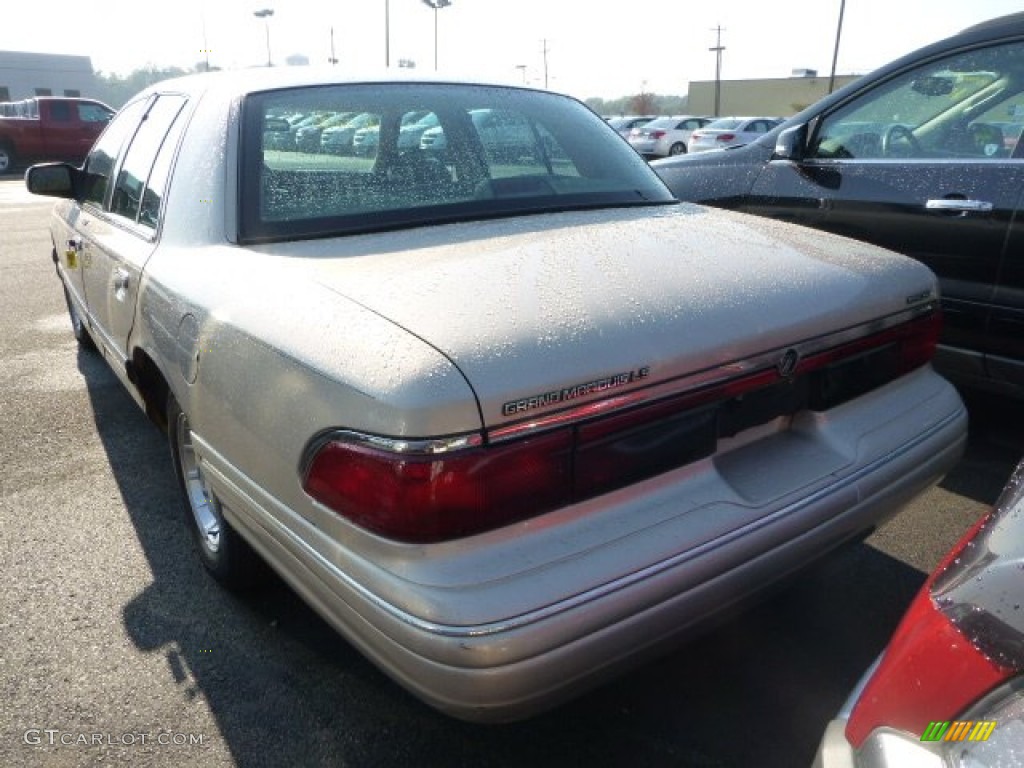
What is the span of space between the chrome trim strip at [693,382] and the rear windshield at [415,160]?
0.96 meters

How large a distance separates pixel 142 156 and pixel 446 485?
2273 millimetres

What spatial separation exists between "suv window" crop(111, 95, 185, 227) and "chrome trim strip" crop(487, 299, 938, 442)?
1765 millimetres

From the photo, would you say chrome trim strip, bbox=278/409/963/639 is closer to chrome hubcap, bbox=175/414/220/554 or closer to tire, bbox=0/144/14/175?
chrome hubcap, bbox=175/414/220/554

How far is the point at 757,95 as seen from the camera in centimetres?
6169

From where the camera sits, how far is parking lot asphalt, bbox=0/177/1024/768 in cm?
202

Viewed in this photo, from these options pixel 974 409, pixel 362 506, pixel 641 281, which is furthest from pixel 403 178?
pixel 974 409

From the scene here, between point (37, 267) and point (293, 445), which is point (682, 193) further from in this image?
point (37, 267)

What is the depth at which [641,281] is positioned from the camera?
1840 mm

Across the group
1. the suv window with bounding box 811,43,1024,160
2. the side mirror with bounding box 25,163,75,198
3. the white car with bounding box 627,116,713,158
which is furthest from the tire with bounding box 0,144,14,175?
the suv window with bounding box 811,43,1024,160

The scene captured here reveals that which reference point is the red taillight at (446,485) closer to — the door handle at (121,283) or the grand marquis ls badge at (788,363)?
the grand marquis ls badge at (788,363)

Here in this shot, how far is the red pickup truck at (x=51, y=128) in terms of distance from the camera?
19.6 meters

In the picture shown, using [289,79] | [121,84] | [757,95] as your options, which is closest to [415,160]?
[289,79]
